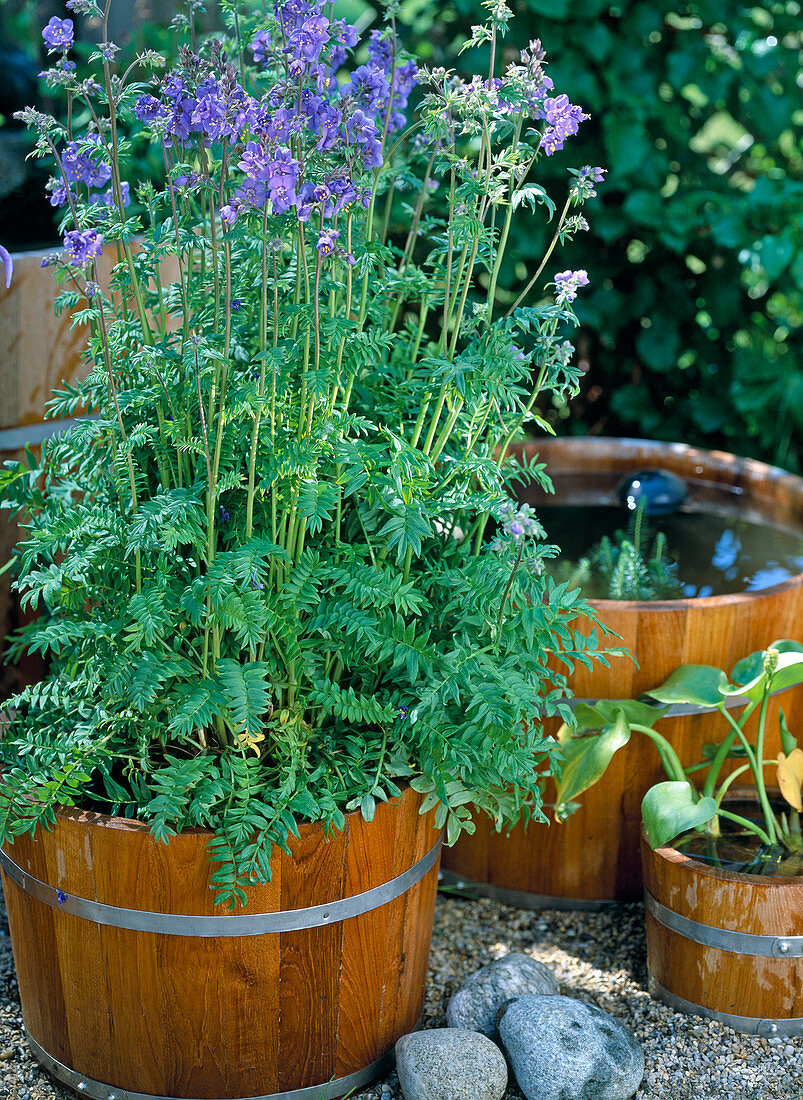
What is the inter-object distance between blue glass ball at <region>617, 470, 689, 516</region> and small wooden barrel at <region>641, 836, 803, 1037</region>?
3.77 ft

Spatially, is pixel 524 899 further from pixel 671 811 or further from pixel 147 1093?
pixel 147 1093

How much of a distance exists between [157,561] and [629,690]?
1019 millimetres

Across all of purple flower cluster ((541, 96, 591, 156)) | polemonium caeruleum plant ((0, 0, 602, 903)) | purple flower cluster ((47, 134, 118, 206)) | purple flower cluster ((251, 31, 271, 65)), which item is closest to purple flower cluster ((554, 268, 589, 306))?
polemonium caeruleum plant ((0, 0, 602, 903))

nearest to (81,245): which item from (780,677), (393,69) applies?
(393,69)

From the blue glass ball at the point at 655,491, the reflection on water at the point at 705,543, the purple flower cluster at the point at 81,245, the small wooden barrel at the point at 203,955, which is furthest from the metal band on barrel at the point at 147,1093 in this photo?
the blue glass ball at the point at 655,491

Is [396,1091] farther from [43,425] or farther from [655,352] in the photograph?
[655,352]

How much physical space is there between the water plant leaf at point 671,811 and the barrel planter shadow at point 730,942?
A: 0.06 m

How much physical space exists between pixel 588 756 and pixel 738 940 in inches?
15.7

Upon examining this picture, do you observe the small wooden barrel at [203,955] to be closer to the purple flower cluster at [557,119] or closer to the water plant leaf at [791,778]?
the water plant leaf at [791,778]

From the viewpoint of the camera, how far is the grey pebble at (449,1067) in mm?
1727

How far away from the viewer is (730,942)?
1918 mm

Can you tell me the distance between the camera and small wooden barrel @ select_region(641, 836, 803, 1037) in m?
1.89

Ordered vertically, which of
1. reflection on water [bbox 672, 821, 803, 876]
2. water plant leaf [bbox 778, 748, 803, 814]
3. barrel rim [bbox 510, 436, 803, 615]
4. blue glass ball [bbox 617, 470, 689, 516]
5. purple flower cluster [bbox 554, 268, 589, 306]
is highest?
purple flower cluster [bbox 554, 268, 589, 306]

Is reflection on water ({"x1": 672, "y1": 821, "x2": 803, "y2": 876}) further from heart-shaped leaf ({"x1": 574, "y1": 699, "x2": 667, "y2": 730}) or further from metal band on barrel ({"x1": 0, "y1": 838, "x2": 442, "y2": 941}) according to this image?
metal band on barrel ({"x1": 0, "y1": 838, "x2": 442, "y2": 941})
